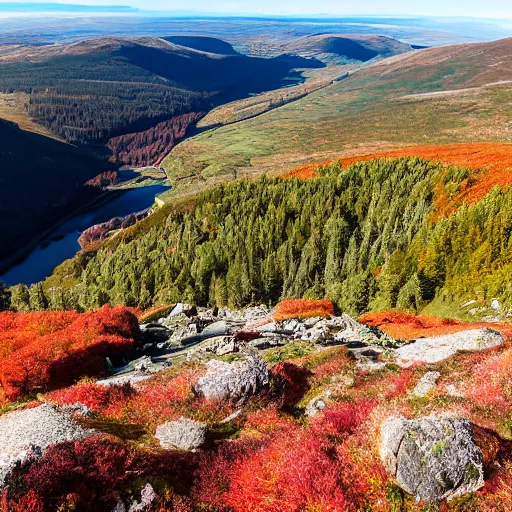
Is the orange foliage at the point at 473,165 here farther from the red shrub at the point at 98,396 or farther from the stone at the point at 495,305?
the red shrub at the point at 98,396

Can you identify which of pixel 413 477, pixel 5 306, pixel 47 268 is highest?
pixel 413 477

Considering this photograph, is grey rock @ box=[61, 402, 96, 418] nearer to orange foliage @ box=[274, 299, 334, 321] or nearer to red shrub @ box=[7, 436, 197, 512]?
red shrub @ box=[7, 436, 197, 512]

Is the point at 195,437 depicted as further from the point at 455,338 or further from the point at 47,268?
the point at 47,268

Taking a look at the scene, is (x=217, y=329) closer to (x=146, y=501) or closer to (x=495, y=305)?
(x=495, y=305)

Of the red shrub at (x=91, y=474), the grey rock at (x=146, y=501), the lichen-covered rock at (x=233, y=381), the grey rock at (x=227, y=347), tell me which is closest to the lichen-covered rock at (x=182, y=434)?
the red shrub at (x=91, y=474)

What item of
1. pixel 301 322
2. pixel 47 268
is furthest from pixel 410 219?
pixel 47 268

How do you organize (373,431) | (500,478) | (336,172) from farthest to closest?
(336,172) < (373,431) < (500,478)

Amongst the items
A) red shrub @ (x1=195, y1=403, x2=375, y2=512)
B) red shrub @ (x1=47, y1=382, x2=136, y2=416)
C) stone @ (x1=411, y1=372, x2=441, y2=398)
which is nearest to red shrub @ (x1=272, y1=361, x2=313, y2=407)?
red shrub @ (x1=195, y1=403, x2=375, y2=512)

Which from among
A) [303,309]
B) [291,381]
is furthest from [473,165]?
[291,381]
